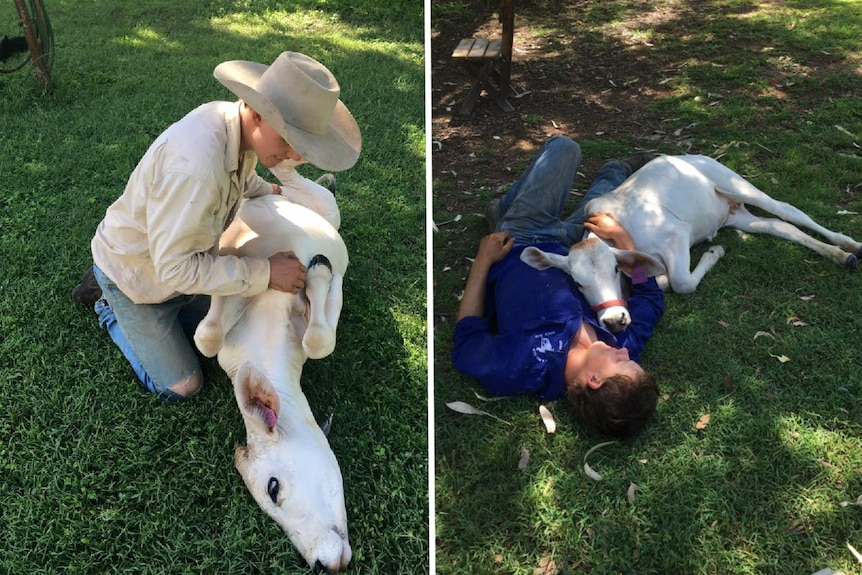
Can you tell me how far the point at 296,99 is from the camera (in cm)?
268

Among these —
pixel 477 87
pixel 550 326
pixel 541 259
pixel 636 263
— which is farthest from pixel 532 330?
pixel 477 87

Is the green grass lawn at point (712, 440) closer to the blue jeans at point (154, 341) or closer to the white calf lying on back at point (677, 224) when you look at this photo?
the white calf lying on back at point (677, 224)

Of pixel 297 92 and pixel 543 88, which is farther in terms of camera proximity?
pixel 543 88

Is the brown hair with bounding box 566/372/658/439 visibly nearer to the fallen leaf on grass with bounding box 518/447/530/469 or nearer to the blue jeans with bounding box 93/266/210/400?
the fallen leaf on grass with bounding box 518/447/530/469

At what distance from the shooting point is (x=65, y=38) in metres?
8.00

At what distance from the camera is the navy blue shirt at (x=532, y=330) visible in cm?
341

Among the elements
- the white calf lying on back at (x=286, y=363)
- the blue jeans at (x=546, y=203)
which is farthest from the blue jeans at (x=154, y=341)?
the blue jeans at (x=546, y=203)

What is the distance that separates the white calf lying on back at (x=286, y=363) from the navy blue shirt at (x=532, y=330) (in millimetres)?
771

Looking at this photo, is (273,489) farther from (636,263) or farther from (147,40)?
(147,40)

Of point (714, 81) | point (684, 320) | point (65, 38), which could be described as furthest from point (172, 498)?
point (65, 38)

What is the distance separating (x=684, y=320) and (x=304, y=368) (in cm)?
202

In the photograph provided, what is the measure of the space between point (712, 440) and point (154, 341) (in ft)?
8.47

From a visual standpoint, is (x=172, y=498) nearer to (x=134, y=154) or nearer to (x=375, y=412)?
(x=375, y=412)

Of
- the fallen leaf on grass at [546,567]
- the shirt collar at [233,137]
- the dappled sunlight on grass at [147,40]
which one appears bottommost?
the fallen leaf on grass at [546,567]
